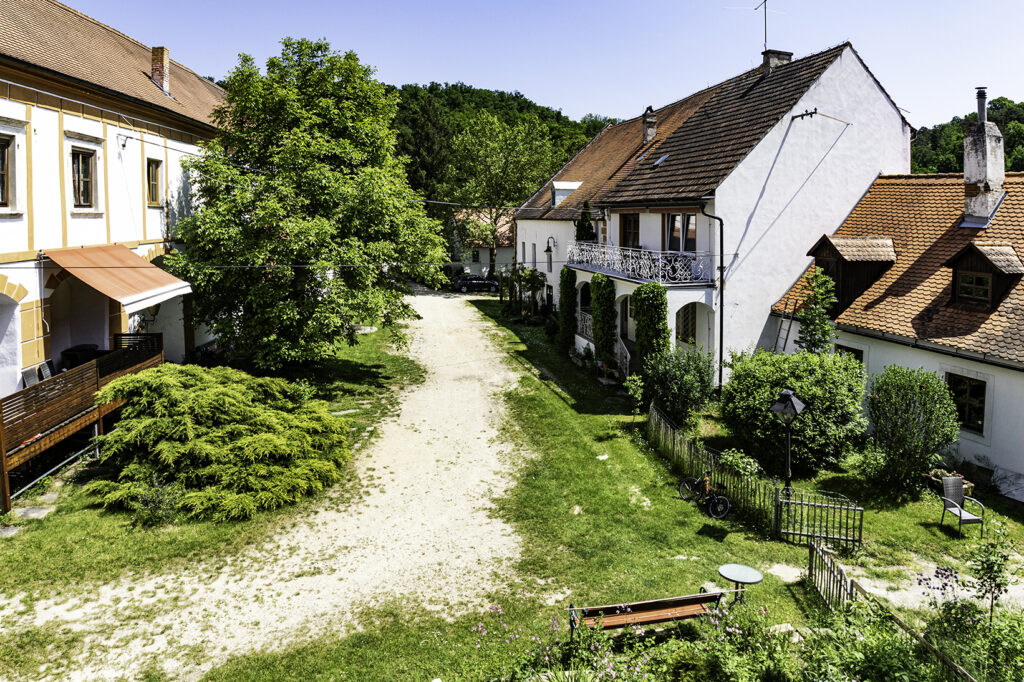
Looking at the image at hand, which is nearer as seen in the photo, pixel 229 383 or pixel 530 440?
pixel 229 383

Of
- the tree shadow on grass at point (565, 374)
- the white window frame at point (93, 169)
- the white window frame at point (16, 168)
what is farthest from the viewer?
the tree shadow on grass at point (565, 374)

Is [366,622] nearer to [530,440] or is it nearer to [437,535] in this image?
[437,535]

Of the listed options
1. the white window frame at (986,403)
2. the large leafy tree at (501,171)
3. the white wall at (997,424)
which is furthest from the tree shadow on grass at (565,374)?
the large leafy tree at (501,171)

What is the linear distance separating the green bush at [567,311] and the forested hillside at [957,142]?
25.7m

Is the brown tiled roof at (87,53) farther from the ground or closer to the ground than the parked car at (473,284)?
farther from the ground

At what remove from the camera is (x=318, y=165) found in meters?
22.1

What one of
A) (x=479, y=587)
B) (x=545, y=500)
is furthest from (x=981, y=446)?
(x=479, y=587)

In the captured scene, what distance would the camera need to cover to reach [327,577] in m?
12.0

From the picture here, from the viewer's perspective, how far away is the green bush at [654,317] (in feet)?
71.4

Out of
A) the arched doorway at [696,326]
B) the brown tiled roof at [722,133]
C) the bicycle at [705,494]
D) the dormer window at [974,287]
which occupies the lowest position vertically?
the bicycle at [705,494]

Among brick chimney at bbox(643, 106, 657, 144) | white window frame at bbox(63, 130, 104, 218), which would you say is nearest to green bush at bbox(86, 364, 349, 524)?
white window frame at bbox(63, 130, 104, 218)

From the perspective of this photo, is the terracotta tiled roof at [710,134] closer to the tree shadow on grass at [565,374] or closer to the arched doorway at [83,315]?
the tree shadow on grass at [565,374]

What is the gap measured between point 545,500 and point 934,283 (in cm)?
1189

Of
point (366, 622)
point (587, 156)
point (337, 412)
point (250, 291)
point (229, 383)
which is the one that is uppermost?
point (587, 156)
